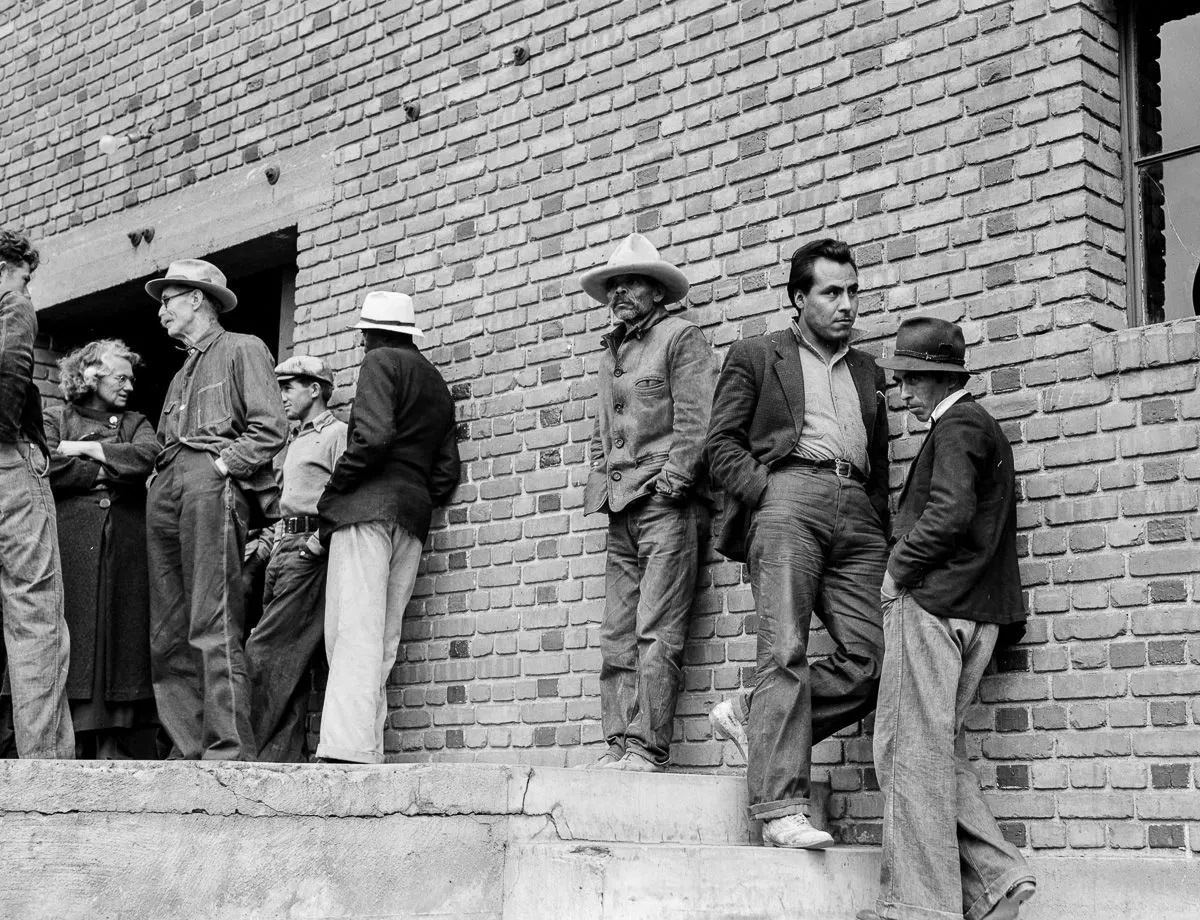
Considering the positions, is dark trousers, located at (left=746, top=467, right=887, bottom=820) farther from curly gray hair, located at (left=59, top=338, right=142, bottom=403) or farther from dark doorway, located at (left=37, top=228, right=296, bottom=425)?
dark doorway, located at (left=37, top=228, right=296, bottom=425)

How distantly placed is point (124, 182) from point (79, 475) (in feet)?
8.85

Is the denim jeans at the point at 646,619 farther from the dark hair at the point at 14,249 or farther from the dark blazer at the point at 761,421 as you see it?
the dark hair at the point at 14,249

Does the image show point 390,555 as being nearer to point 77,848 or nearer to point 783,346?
point 783,346

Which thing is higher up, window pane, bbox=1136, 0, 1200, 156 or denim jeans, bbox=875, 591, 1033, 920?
window pane, bbox=1136, 0, 1200, 156

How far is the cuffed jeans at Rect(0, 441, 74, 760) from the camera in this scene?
6039mm

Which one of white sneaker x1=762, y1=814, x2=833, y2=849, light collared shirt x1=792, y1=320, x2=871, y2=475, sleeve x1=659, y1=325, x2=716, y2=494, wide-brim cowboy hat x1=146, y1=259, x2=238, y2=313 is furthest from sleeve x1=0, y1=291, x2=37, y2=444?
white sneaker x1=762, y1=814, x2=833, y2=849

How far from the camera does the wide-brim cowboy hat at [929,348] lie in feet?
18.4

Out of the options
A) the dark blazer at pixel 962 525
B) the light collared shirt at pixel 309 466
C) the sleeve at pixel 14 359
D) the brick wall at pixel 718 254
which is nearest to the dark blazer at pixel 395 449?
the brick wall at pixel 718 254

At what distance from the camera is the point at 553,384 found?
23.6 feet

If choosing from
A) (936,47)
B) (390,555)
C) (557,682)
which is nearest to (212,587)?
(390,555)

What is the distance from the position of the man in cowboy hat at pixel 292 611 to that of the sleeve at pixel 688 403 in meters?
1.75

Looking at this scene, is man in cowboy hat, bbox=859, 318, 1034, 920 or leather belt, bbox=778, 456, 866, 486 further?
leather belt, bbox=778, 456, 866, 486

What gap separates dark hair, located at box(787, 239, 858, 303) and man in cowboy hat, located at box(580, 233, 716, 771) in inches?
23.7

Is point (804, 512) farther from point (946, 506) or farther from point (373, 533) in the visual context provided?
point (373, 533)
